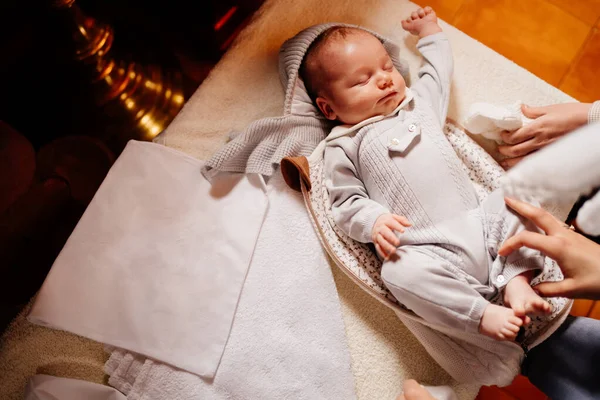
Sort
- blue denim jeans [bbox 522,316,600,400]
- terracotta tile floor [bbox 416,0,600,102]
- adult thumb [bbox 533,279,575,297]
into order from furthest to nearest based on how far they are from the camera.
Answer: terracotta tile floor [bbox 416,0,600,102]
blue denim jeans [bbox 522,316,600,400]
adult thumb [bbox 533,279,575,297]

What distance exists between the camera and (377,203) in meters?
0.84

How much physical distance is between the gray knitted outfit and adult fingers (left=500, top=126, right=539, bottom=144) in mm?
131

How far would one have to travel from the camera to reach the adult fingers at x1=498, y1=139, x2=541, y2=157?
897 mm

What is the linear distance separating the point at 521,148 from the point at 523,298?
13.4 inches

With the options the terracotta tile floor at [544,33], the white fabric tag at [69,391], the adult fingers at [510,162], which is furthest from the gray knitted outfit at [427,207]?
the white fabric tag at [69,391]

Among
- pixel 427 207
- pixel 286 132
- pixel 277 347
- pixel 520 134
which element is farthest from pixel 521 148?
pixel 277 347

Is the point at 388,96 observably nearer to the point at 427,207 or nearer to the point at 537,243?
the point at 427,207

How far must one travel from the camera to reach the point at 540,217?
2.31ft

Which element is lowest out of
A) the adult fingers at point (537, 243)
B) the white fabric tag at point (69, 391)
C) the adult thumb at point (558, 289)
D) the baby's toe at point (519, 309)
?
the white fabric tag at point (69, 391)

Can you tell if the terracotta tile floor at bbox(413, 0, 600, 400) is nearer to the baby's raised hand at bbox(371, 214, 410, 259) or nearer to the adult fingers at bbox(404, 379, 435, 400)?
the baby's raised hand at bbox(371, 214, 410, 259)

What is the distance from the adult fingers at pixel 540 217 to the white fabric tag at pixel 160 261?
0.50m

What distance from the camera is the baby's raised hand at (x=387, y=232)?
77cm

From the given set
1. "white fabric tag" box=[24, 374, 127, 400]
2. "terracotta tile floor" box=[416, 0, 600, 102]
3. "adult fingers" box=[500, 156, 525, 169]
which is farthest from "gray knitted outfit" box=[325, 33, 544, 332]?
"white fabric tag" box=[24, 374, 127, 400]

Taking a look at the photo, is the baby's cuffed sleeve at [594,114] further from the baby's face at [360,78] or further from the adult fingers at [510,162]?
the baby's face at [360,78]
